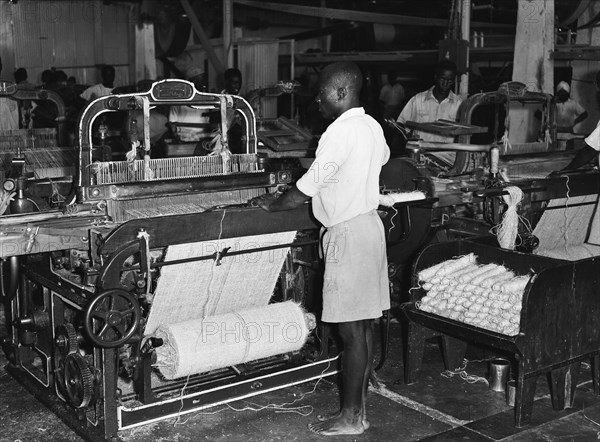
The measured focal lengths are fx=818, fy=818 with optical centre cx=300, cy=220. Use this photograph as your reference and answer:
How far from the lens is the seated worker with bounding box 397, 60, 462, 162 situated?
8055mm

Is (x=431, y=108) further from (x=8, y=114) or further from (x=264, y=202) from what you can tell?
(x=8, y=114)

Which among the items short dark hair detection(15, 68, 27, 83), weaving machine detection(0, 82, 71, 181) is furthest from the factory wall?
weaving machine detection(0, 82, 71, 181)

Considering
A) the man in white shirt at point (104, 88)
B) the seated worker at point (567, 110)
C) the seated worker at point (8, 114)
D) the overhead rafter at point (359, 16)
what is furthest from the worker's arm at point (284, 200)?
the overhead rafter at point (359, 16)

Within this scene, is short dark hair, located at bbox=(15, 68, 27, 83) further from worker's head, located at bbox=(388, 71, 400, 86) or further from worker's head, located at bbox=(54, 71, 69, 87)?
worker's head, located at bbox=(388, 71, 400, 86)

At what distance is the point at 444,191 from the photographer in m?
5.36

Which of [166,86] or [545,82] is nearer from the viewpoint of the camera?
[166,86]

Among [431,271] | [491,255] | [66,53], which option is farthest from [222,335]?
[66,53]

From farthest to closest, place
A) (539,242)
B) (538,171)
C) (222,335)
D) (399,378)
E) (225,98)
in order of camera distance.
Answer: (538,171), (539,242), (399,378), (225,98), (222,335)

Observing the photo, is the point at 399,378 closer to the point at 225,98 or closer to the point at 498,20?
the point at 225,98

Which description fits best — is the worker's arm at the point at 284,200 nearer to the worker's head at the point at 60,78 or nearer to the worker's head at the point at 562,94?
the worker's head at the point at 562,94

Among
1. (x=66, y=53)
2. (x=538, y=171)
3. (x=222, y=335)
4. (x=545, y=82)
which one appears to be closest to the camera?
(x=222, y=335)

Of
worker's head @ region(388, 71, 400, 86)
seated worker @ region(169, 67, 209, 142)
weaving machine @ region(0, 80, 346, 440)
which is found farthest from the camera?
worker's head @ region(388, 71, 400, 86)

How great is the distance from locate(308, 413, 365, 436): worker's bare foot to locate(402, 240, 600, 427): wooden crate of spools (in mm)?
778

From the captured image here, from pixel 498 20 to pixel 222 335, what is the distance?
13792mm
